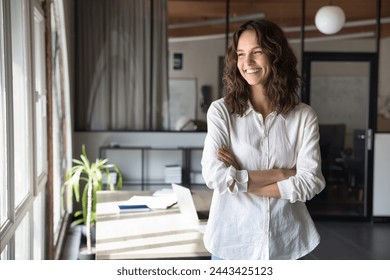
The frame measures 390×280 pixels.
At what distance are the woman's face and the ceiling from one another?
4410 mm

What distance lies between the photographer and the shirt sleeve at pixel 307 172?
5.34ft

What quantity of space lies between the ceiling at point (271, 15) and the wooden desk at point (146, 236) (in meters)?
3.46

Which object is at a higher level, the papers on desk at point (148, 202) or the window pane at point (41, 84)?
the window pane at point (41, 84)

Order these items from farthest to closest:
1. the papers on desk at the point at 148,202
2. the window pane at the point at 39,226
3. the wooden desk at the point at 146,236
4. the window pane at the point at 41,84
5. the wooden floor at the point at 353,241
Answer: the wooden floor at the point at 353,241, the window pane at the point at 41,84, the window pane at the point at 39,226, the papers on desk at the point at 148,202, the wooden desk at the point at 146,236

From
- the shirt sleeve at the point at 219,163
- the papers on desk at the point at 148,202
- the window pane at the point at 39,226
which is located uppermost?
the shirt sleeve at the point at 219,163

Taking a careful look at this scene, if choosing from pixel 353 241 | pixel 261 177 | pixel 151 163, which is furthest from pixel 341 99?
pixel 261 177

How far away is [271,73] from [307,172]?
0.98 feet

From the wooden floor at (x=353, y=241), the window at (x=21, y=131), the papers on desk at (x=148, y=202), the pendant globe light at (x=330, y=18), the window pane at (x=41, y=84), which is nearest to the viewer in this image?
the window at (x=21, y=131)

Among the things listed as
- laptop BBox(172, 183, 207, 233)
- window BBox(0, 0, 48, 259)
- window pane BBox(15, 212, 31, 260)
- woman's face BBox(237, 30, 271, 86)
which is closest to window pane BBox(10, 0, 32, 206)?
window BBox(0, 0, 48, 259)

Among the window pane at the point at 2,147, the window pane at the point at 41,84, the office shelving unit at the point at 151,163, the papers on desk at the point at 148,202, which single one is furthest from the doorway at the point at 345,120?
the window pane at the point at 2,147

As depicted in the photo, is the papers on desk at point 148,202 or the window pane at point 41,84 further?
the window pane at point 41,84

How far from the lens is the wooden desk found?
2.08m

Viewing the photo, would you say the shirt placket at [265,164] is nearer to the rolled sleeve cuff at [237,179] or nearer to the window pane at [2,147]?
the rolled sleeve cuff at [237,179]

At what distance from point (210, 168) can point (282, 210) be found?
0.24 metres
